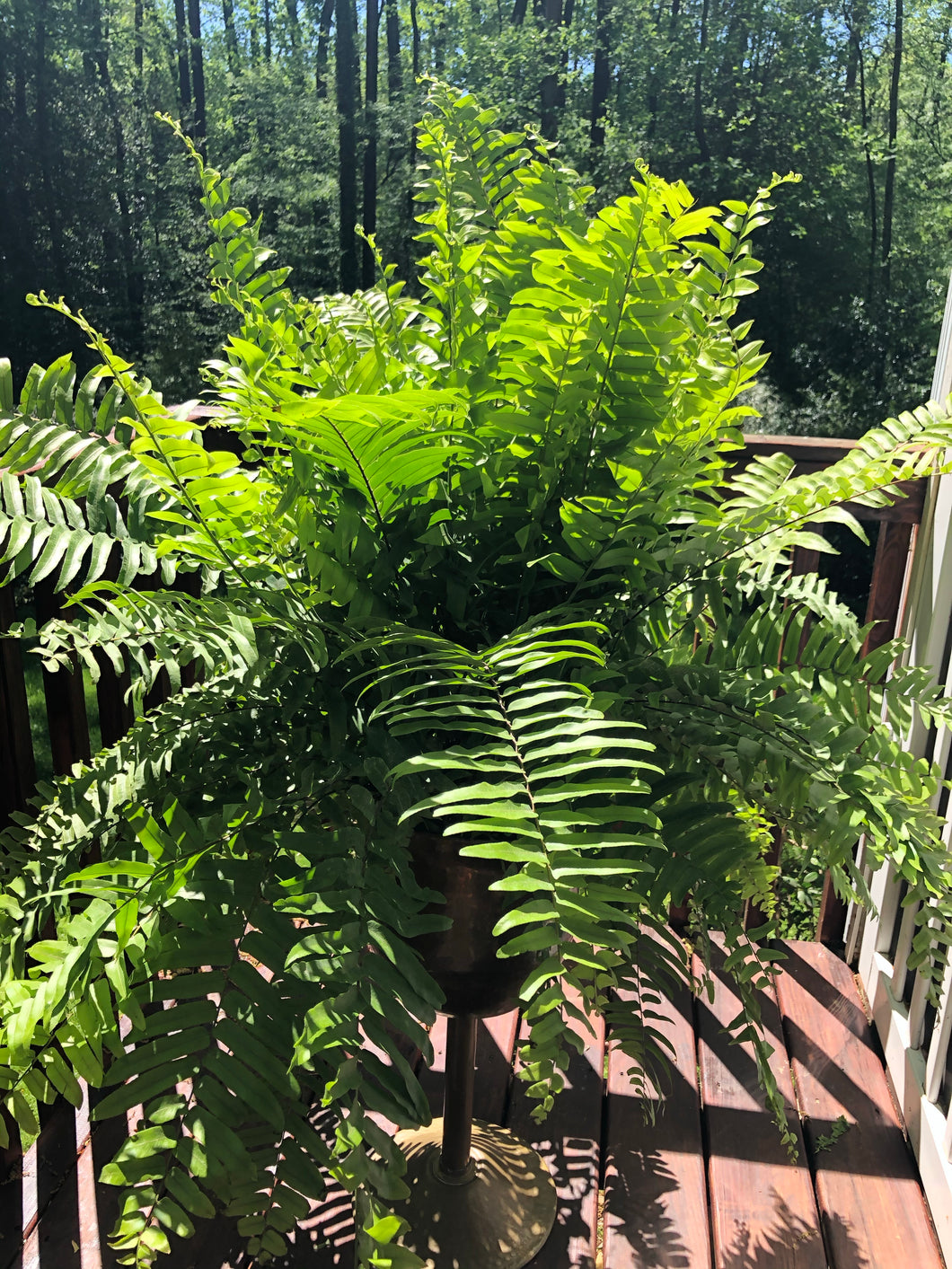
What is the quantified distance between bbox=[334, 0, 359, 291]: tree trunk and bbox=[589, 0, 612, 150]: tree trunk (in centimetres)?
131

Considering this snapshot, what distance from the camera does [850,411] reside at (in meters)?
5.48

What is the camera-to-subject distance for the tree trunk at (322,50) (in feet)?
16.9

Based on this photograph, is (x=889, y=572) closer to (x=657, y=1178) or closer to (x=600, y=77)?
(x=657, y=1178)

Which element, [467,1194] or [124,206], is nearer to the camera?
[467,1194]

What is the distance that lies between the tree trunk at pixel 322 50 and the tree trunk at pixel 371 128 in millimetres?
222

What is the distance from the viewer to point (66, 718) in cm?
137

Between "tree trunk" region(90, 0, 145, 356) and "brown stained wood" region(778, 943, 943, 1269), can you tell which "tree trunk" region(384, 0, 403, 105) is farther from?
"brown stained wood" region(778, 943, 943, 1269)

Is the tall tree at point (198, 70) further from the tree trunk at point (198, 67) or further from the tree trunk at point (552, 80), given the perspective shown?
the tree trunk at point (552, 80)

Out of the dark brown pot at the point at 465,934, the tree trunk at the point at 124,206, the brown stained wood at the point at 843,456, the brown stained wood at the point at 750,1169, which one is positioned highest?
the tree trunk at the point at 124,206

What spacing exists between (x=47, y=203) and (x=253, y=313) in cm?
567

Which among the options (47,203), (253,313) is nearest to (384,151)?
(47,203)

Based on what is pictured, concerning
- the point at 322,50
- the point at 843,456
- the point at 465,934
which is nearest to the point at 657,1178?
the point at 465,934

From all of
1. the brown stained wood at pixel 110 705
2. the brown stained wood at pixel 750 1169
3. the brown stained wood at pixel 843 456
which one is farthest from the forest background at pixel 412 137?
the brown stained wood at pixel 750 1169

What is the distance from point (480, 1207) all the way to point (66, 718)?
86cm
